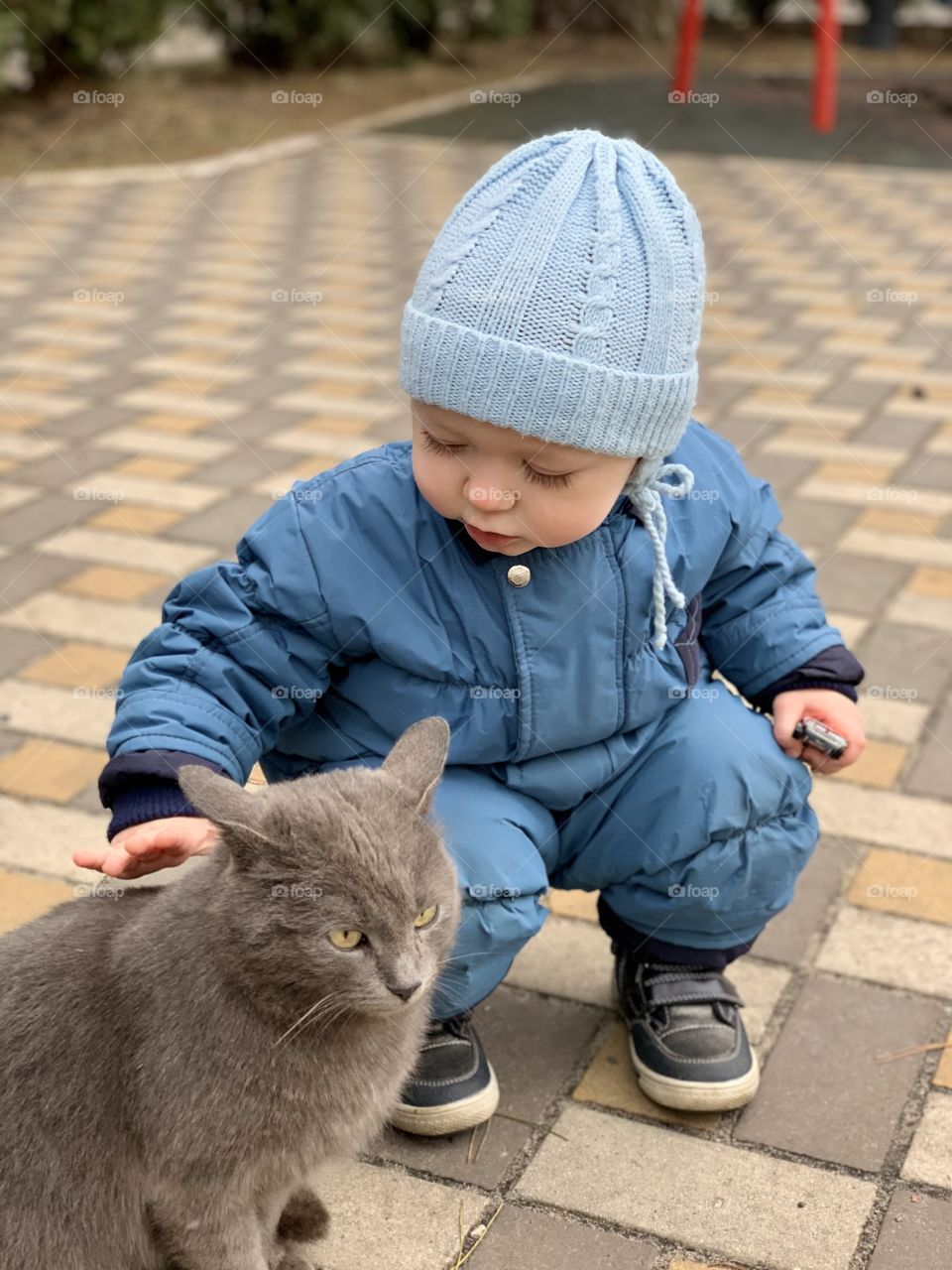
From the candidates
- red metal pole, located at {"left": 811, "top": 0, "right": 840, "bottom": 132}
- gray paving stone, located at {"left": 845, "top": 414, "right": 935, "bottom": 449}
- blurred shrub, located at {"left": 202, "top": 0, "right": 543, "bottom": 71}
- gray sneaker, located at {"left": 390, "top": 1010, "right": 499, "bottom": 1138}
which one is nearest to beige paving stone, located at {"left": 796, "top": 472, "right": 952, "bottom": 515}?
gray paving stone, located at {"left": 845, "top": 414, "right": 935, "bottom": 449}

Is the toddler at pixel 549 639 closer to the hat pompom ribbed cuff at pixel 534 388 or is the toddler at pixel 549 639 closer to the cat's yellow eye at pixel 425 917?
the hat pompom ribbed cuff at pixel 534 388

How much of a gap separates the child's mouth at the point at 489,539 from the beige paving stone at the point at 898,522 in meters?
A: 2.54

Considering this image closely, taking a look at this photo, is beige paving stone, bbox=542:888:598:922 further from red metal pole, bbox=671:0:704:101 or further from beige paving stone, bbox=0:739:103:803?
red metal pole, bbox=671:0:704:101

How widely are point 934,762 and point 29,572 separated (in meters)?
2.41

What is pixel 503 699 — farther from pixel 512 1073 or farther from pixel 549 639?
pixel 512 1073

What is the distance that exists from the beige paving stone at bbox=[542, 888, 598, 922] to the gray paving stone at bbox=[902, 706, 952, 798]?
79 centimetres

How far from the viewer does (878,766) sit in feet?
10.7

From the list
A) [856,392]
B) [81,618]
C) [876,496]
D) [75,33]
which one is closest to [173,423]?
[81,618]

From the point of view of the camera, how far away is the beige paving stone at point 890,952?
103 inches

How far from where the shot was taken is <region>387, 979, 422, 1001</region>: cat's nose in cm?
175

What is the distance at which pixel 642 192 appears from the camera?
6.83 ft

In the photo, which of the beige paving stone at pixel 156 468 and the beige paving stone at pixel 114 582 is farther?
the beige paving stone at pixel 156 468

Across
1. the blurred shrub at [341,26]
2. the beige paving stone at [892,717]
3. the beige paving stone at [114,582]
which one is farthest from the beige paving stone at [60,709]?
the blurred shrub at [341,26]

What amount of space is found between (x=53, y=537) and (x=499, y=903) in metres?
2.52
